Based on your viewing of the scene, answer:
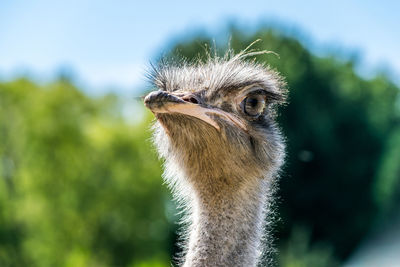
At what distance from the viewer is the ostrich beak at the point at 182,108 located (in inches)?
108

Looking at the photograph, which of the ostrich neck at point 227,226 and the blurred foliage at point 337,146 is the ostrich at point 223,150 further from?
the blurred foliage at point 337,146

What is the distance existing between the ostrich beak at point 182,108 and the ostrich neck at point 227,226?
321 millimetres

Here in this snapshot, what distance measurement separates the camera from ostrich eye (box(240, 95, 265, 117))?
10.4ft

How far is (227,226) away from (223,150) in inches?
13.3

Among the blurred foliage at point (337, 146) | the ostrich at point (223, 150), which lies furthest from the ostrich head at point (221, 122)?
the blurred foliage at point (337, 146)

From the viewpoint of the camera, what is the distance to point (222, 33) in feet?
74.6

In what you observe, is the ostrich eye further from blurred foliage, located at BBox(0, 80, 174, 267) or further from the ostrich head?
blurred foliage, located at BBox(0, 80, 174, 267)

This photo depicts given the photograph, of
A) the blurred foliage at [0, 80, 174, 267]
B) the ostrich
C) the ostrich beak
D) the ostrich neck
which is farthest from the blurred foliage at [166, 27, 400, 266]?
the ostrich beak

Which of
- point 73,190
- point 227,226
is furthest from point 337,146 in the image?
point 227,226

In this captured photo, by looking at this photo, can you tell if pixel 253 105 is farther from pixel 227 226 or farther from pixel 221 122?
pixel 227 226

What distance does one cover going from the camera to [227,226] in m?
3.08

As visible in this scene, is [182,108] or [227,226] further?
[227,226]

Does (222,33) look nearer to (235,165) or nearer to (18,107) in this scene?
(18,107)

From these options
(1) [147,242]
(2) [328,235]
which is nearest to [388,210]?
(2) [328,235]
